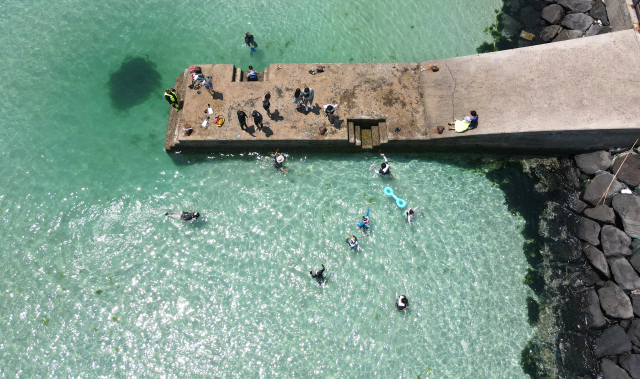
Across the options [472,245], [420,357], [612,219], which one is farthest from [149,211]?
[612,219]

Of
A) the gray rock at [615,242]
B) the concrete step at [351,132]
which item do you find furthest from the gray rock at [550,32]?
the concrete step at [351,132]

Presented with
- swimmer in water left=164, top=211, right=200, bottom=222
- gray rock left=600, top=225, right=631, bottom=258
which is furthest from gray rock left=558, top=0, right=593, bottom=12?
swimmer in water left=164, top=211, right=200, bottom=222

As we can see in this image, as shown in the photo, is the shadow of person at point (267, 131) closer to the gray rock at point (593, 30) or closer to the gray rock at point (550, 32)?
the gray rock at point (550, 32)

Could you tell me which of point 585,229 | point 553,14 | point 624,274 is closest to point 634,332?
point 624,274

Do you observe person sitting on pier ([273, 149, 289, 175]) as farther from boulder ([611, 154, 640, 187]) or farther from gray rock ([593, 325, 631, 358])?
boulder ([611, 154, 640, 187])

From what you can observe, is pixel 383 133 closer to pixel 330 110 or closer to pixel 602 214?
pixel 330 110
